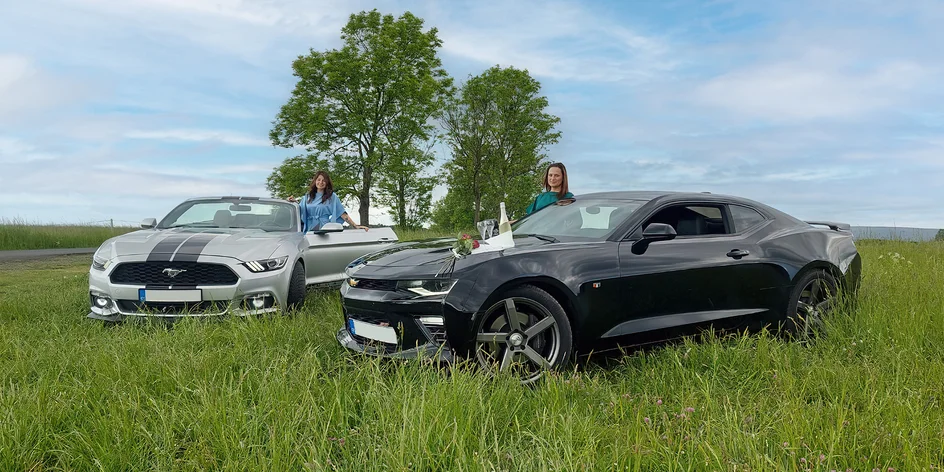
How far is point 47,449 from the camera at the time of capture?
291cm

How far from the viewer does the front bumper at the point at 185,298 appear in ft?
18.8

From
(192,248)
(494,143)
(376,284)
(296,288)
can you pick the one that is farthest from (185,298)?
(494,143)

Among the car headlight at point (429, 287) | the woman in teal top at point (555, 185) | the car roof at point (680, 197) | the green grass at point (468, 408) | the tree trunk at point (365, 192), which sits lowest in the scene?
the green grass at point (468, 408)

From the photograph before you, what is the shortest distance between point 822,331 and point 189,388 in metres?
4.88

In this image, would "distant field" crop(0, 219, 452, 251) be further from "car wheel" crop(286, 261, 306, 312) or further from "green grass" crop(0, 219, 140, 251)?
"car wheel" crop(286, 261, 306, 312)

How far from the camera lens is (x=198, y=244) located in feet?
19.9

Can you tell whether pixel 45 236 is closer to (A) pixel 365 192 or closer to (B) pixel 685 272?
(A) pixel 365 192

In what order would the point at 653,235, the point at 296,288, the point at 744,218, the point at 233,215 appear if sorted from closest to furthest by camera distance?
1. the point at 653,235
2. the point at 744,218
3. the point at 296,288
4. the point at 233,215

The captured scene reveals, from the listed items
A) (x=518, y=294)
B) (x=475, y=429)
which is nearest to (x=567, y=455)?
(x=475, y=429)

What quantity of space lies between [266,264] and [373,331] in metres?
2.50

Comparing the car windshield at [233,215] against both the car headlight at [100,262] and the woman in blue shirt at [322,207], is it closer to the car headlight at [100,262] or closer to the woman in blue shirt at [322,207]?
the woman in blue shirt at [322,207]

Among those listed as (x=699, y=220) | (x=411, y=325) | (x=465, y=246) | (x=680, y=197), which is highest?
(x=680, y=197)

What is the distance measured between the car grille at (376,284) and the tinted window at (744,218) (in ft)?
9.95

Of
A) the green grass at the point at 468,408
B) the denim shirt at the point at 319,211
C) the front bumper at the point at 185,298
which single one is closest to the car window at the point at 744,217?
the green grass at the point at 468,408
